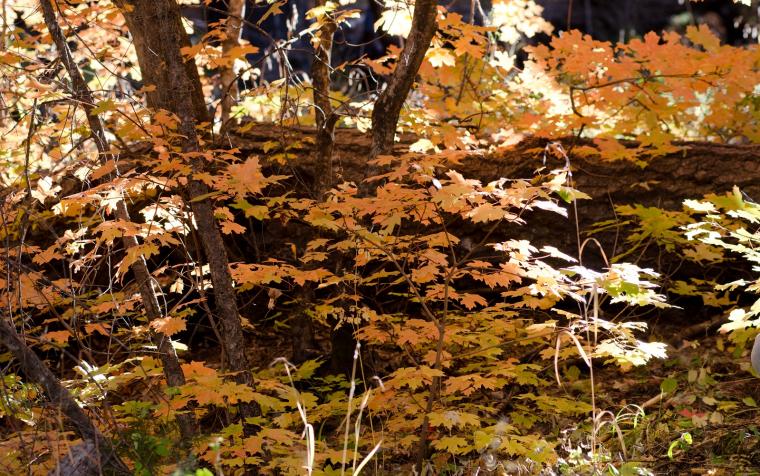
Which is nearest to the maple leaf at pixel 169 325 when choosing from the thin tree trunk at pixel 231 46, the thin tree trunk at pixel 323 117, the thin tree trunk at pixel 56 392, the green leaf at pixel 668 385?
the thin tree trunk at pixel 56 392

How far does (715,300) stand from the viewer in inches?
178

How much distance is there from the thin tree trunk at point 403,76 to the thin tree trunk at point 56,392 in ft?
7.08

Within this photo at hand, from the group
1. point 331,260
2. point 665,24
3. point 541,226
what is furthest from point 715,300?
point 665,24

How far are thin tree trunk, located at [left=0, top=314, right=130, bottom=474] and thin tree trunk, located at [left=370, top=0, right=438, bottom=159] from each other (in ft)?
7.08

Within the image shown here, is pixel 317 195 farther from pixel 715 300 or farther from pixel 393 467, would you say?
pixel 715 300

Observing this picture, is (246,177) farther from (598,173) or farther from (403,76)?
(598,173)

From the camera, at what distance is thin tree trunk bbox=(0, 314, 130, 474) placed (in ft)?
8.27

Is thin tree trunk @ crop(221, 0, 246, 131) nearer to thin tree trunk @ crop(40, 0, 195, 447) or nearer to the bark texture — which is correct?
the bark texture

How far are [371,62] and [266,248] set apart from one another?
173 centimetres

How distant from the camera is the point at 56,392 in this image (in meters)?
2.63

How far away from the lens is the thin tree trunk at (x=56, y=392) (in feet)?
8.27

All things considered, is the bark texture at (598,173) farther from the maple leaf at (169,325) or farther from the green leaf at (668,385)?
the maple leaf at (169,325)

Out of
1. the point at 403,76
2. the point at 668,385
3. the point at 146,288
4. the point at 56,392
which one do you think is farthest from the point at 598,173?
the point at 56,392

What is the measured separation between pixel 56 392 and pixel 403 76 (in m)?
2.46
